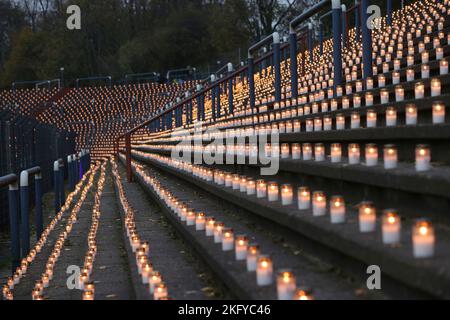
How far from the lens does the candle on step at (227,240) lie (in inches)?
179

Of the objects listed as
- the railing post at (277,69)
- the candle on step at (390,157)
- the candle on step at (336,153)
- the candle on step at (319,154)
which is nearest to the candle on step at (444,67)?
the candle on step at (319,154)

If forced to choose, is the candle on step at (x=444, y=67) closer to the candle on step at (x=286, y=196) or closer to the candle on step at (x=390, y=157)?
the candle on step at (x=286, y=196)

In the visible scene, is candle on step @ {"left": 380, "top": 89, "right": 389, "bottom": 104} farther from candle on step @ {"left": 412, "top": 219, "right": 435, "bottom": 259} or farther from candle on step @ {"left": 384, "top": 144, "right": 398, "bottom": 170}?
candle on step @ {"left": 412, "top": 219, "right": 435, "bottom": 259}

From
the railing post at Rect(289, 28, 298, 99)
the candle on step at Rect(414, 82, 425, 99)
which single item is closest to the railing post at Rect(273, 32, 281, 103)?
the railing post at Rect(289, 28, 298, 99)

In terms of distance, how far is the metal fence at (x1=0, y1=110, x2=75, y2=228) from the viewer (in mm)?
12462

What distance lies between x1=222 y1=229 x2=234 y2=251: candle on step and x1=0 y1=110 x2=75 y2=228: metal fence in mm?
7984

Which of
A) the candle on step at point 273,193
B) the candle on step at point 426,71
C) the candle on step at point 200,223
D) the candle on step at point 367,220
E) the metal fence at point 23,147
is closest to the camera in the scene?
the candle on step at point 367,220

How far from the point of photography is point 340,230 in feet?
11.7

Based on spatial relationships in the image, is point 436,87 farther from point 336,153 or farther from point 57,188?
point 57,188

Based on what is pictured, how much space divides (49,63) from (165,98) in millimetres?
24635

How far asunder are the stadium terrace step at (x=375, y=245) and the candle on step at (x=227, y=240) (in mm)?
302

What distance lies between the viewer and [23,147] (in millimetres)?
14766
